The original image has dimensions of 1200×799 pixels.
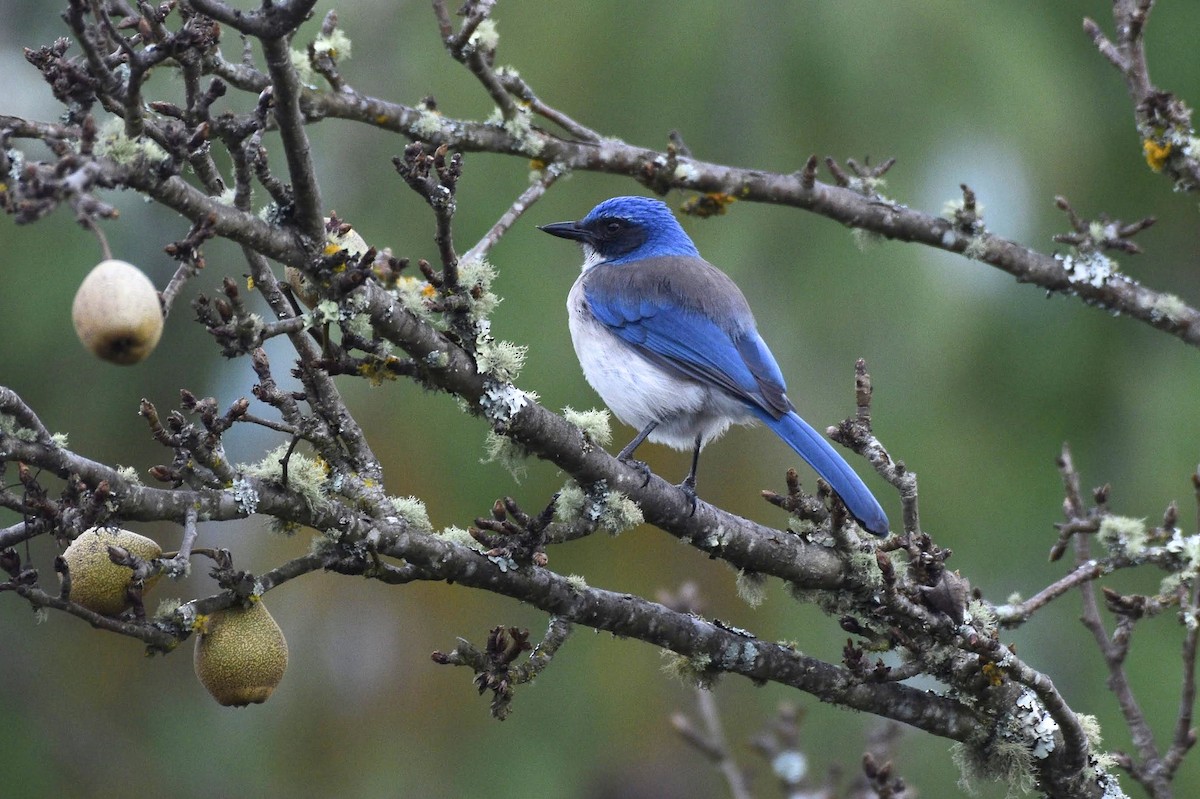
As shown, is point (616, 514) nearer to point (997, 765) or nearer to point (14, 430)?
point (997, 765)

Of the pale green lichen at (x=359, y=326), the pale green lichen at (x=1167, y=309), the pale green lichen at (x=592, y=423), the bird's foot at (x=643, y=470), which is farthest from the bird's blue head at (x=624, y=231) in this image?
the pale green lichen at (x=359, y=326)

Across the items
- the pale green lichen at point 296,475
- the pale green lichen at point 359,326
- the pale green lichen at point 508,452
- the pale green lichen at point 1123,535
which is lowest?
the pale green lichen at point 296,475

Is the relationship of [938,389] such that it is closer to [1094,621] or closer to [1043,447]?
[1043,447]

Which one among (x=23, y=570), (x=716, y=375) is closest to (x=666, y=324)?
(x=716, y=375)

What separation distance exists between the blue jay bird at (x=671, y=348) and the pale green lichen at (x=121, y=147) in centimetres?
224

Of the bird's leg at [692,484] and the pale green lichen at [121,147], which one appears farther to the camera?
the bird's leg at [692,484]

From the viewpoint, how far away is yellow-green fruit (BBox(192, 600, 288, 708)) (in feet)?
8.48

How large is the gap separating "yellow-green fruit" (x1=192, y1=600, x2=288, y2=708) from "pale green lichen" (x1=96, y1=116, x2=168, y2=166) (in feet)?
3.06

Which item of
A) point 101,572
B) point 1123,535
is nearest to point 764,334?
point 1123,535

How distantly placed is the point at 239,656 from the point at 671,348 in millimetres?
2490

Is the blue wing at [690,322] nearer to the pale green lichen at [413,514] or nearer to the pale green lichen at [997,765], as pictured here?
the pale green lichen at [997,765]

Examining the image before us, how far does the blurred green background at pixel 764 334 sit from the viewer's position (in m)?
5.91

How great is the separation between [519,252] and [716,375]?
1777mm

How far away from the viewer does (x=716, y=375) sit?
4.57m
